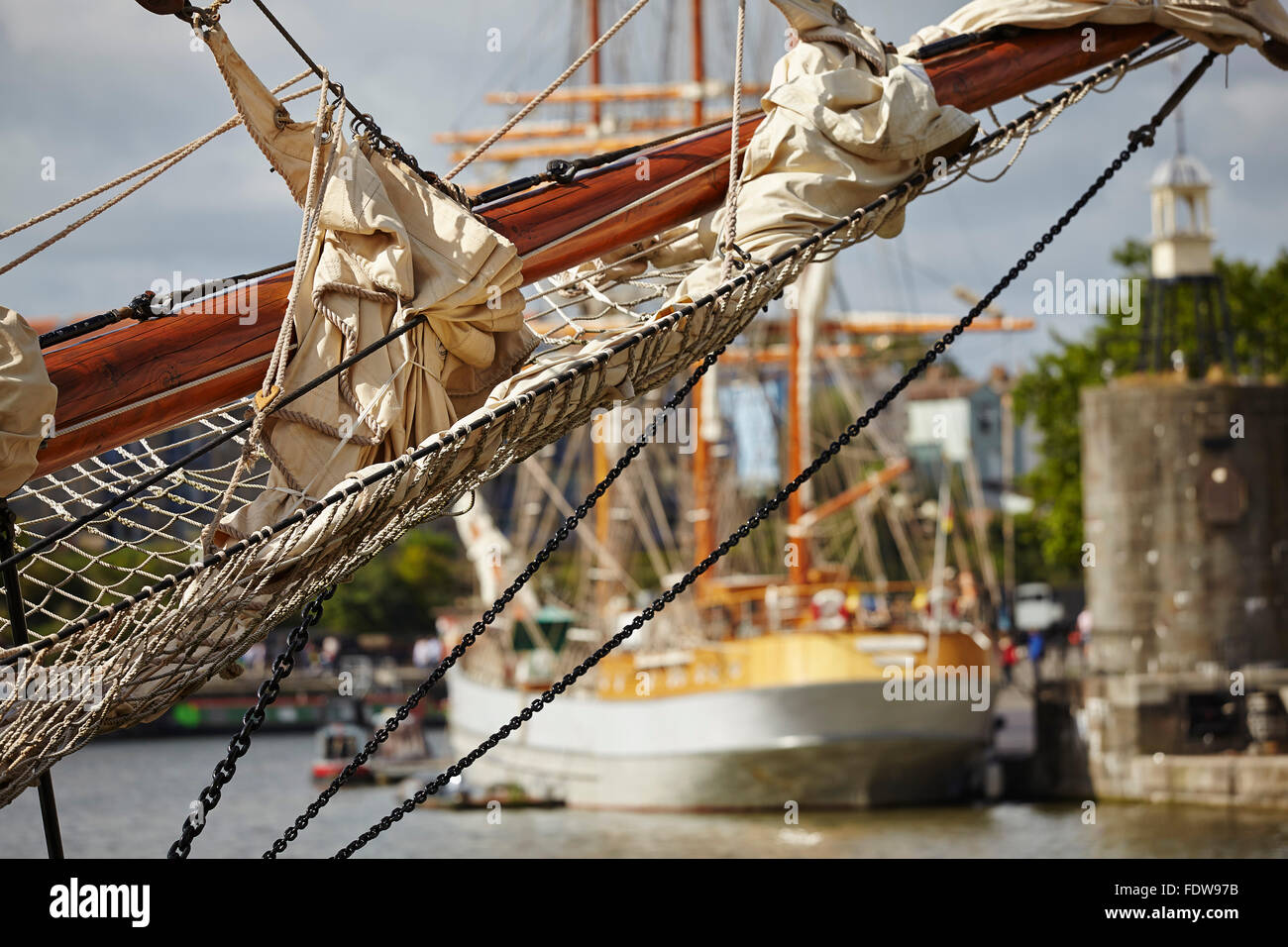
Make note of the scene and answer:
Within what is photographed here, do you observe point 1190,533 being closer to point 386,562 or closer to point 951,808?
point 951,808

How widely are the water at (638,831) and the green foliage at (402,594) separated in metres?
21.8

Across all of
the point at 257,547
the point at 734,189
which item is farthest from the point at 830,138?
the point at 257,547

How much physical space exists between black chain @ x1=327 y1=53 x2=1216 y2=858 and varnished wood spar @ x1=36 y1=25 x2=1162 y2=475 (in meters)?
0.40

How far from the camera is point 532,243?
6.47 m

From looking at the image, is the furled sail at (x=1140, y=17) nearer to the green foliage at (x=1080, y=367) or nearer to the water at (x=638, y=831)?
the water at (x=638, y=831)

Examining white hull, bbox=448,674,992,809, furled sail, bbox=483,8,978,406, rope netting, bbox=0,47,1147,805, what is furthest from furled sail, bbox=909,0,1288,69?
white hull, bbox=448,674,992,809

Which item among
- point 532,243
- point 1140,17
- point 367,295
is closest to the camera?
point 367,295

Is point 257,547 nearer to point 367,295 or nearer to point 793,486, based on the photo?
point 367,295

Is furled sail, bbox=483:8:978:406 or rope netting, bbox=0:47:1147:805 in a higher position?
furled sail, bbox=483:8:978:406

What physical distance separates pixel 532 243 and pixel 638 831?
19874 mm

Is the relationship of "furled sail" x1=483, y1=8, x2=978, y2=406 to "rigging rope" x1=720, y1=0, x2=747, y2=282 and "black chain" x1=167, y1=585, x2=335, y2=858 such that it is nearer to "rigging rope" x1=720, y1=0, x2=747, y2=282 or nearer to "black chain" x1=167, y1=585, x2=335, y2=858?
"rigging rope" x1=720, y1=0, x2=747, y2=282

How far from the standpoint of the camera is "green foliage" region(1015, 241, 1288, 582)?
37406mm
